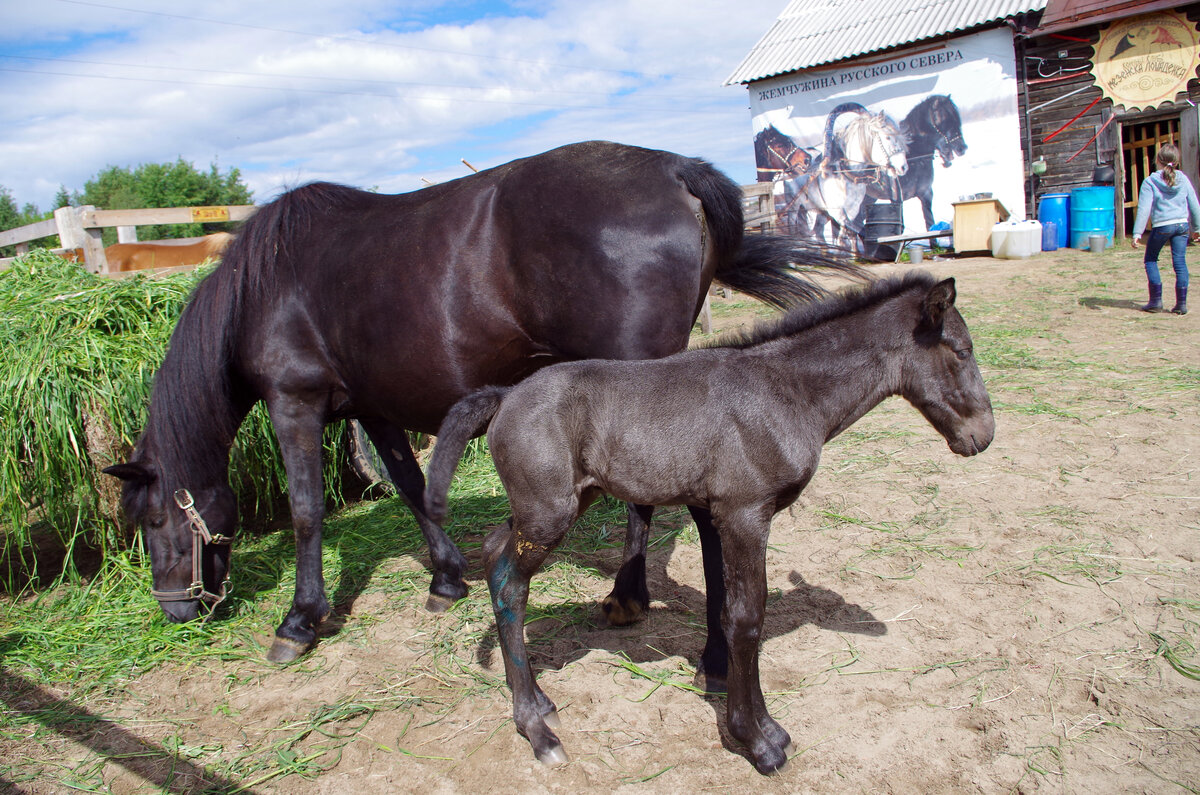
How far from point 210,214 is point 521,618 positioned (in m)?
6.54

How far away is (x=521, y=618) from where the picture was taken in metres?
Result: 2.94

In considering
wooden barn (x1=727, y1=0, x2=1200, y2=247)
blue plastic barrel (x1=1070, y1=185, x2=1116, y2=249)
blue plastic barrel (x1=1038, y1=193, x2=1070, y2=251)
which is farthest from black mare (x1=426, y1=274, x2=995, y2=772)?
blue plastic barrel (x1=1038, y1=193, x2=1070, y2=251)

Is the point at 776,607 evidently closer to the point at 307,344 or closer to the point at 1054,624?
the point at 1054,624

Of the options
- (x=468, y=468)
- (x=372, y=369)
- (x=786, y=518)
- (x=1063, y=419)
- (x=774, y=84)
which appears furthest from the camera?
(x=774, y=84)

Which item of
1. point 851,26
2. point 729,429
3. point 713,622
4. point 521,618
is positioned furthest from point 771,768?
point 851,26

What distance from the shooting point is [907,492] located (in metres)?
4.85

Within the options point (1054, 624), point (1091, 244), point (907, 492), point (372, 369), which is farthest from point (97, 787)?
point (1091, 244)

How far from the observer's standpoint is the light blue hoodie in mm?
8875

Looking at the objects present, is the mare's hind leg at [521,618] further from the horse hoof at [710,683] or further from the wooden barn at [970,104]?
the wooden barn at [970,104]

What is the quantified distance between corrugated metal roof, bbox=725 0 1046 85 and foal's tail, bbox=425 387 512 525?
16073mm

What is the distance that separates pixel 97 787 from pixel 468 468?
12.2 feet

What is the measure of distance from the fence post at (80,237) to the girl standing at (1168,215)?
1108 cm

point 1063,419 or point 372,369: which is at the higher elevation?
point 372,369

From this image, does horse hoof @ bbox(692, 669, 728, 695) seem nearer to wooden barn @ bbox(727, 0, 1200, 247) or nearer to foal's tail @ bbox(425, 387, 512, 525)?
foal's tail @ bbox(425, 387, 512, 525)
